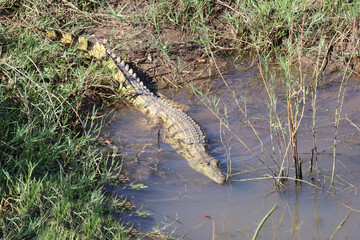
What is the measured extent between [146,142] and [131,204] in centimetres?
116

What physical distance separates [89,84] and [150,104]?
70 centimetres

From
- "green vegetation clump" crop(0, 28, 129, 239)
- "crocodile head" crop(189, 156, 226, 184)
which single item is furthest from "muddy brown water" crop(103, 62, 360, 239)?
"green vegetation clump" crop(0, 28, 129, 239)

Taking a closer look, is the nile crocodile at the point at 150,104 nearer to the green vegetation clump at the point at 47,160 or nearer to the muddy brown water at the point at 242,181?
the muddy brown water at the point at 242,181

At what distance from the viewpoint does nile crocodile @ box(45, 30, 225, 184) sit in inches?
192

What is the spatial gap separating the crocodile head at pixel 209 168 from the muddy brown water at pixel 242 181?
6 cm

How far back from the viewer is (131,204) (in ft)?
12.3

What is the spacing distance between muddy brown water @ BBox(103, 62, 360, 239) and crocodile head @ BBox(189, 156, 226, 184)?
0.06m

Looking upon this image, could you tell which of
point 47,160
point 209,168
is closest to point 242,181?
point 209,168

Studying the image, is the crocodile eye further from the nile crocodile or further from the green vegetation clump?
the green vegetation clump

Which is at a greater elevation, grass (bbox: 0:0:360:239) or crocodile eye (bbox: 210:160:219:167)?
grass (bbox: 0:0:360:239)

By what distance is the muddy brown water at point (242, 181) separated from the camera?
3.53 metres

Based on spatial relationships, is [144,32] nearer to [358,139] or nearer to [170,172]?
[170,172]

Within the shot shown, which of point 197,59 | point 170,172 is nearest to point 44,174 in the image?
point 170,172

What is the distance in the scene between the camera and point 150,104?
5.37m
